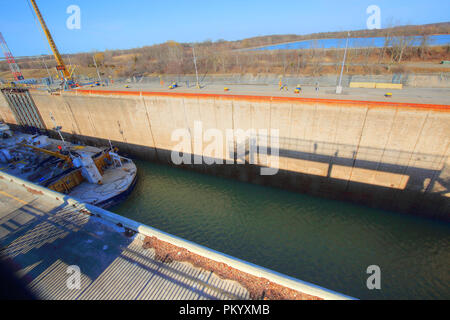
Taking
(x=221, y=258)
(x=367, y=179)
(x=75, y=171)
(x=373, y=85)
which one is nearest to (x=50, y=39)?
(x=75, y=171)

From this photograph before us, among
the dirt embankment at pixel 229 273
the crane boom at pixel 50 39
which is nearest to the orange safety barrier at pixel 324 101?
the dirt embankment at pixel 229 273

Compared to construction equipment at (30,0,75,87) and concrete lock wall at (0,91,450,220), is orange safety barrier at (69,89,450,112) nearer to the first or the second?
concrete lock wall at (0,91,450,220)

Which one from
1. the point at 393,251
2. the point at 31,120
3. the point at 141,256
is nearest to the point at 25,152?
the point at 31,120

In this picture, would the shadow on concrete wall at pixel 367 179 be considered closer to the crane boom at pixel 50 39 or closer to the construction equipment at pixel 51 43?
the construction equipment at pixel 51 43

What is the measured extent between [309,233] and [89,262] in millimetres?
12795

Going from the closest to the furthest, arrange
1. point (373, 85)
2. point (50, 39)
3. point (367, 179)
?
point (367, 179) < point (373, 85) < point (50, 39)

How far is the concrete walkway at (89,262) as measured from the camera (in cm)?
765

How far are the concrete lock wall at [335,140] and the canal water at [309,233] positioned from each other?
54.3 inches

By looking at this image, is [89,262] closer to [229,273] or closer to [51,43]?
[229,273]

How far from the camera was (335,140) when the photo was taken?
52.8 feet

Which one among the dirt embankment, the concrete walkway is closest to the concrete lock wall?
the dirt embankment

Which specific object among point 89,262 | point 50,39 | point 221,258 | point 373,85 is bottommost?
point 89,262

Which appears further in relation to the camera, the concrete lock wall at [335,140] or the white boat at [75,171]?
the white boat at [75,171]

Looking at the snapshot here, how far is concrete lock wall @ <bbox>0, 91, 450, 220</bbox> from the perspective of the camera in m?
13.9
